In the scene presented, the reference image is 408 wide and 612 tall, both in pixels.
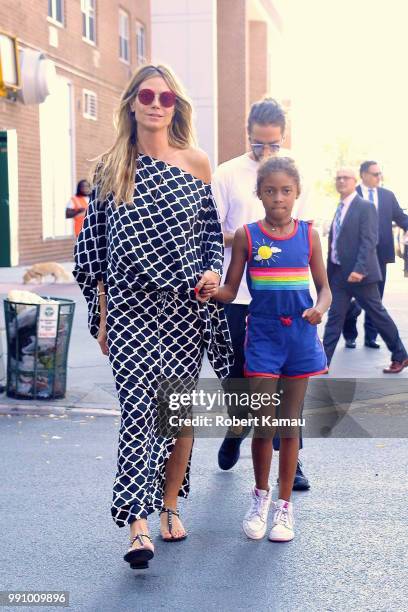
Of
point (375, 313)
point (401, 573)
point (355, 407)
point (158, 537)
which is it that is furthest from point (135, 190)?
point (375, 313)

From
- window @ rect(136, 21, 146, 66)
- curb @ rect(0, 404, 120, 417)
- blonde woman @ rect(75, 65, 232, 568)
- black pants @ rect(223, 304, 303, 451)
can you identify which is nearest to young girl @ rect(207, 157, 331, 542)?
black pants @ rect(223, 304, 303, 451)

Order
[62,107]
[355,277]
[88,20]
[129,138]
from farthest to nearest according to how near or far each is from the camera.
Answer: [88,20]
[62,107]
[355,277]
[129,138]

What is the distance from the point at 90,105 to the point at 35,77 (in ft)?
23.9

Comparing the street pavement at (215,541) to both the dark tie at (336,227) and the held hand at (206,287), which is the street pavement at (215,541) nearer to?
the held hand at (206,287)

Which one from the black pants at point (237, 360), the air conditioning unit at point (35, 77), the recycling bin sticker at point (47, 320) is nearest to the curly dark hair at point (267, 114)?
the black pants at point (237, 360)

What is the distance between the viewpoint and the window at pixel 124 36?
95.0 ft

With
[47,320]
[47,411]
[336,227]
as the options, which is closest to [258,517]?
[47,411]

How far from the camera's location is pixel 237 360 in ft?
16.1

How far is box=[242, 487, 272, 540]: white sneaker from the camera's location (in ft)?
14.7

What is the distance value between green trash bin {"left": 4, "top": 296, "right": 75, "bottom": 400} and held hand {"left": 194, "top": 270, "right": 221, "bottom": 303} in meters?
3.67

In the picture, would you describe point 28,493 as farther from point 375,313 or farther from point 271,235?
point 375,313

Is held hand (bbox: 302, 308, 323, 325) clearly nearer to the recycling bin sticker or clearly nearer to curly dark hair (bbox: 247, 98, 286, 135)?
curly dark hair (bbox: 247, 98, 286, 135)

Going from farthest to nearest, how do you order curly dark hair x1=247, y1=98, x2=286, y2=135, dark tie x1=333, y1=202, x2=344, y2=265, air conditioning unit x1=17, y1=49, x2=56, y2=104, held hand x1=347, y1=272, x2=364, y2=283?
air conditioning unit x1=17, y1=49, x2=56, y2=104
dark tie x1=333, y1=202, x2=344, y2=265
held hand x1=347, y1=272, x2=364, y2=283
curly dark hair x1=247, y1=98, x2=286, y2=135

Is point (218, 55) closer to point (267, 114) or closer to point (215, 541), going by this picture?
point (267, 114)
